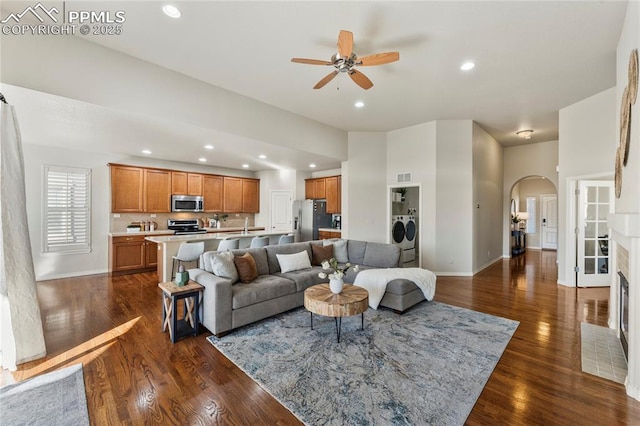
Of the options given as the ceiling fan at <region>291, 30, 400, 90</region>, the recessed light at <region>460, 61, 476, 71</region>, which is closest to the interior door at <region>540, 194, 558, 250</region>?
the recessed light at <region>460, 61, 476, 71</region>

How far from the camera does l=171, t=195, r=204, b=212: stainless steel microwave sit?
23.1ft

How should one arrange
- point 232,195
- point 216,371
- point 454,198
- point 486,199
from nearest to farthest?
1. point 216,371
2. point 454,198
3. point 486,199
4. point 232,195

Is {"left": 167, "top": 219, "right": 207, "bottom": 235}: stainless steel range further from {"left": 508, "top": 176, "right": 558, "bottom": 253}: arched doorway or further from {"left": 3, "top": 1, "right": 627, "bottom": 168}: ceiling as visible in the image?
{"left": 508, "top": 176, "right": 558, "bottom": 253}: arched doorway

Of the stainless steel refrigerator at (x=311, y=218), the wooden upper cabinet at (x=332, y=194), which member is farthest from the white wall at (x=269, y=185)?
the wooden upper cabinet at (x=332, y=194)

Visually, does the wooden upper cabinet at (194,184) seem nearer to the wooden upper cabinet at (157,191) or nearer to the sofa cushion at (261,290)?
the wooden upper cabinet at (157,191)

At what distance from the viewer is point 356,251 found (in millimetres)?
5035

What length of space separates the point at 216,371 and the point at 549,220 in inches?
470

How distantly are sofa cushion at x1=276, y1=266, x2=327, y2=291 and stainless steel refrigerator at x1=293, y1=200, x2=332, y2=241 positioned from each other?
3606mm

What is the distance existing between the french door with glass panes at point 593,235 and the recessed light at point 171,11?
6.73 metres

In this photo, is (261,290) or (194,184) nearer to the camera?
(261,290)

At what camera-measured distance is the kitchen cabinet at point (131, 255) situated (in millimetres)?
5961

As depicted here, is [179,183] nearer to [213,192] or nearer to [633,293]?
[213,192]

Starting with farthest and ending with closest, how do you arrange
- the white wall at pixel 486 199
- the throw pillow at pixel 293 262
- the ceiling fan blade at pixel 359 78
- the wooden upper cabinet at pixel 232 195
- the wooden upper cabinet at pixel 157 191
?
the wooden upper cabinet at pixel 232 195 < the wooden upper cabinet at pixel 157 191 < the white wall at pixel 486 199 < the throw pillow at pixel 293 262 < the ceiling fan blade at pixel 359 78

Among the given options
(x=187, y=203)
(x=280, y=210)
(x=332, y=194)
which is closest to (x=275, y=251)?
(x=332, y=194)
